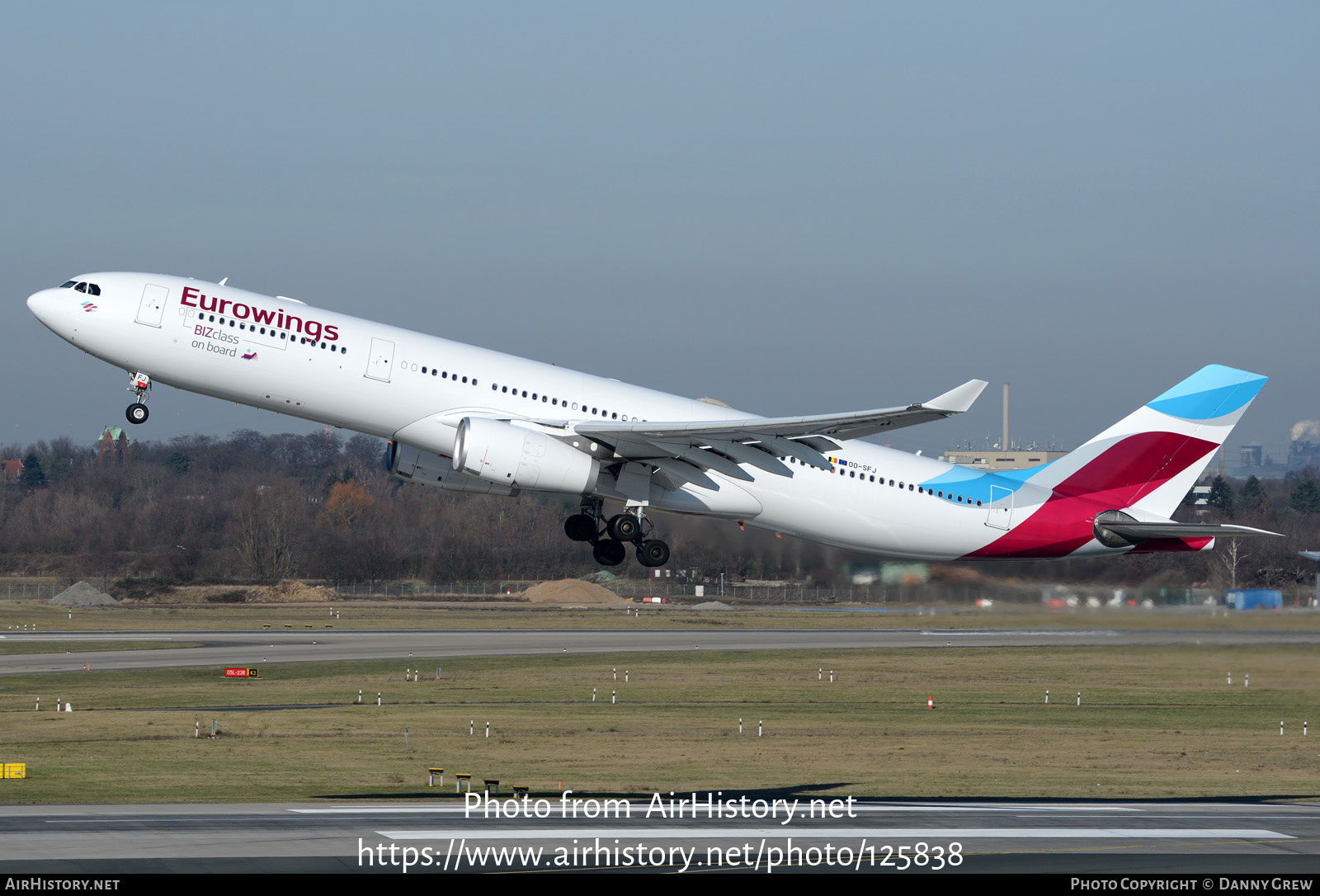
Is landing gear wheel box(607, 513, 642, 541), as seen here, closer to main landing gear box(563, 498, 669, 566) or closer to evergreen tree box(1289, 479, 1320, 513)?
main landing gear box(563, 498, 669, 566)

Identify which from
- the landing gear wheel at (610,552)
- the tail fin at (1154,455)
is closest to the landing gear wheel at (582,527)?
the landing gear wheel at (610,552)

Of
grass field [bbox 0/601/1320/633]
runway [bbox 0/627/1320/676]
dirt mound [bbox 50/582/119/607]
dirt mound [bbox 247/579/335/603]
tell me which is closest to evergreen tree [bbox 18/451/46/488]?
dirt mound [bbox 50/582/119/607]

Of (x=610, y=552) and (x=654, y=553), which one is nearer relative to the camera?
(x=654, y=553)

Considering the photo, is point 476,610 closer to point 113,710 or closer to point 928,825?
point 113,710

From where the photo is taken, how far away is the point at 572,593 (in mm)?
91062

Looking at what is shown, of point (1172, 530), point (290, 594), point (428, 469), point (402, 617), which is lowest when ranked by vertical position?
point (402, 617)

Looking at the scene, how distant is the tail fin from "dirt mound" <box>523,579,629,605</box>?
5695 centimetres

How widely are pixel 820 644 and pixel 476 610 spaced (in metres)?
27.8

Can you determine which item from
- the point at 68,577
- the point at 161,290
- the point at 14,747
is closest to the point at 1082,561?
the point at 161,290

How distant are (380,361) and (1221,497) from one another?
3685 centimetres

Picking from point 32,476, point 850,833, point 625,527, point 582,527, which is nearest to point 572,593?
point 582,527

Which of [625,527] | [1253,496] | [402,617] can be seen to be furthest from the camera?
[402,617]

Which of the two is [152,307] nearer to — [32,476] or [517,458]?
[517,458]

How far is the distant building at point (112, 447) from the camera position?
15725cm
